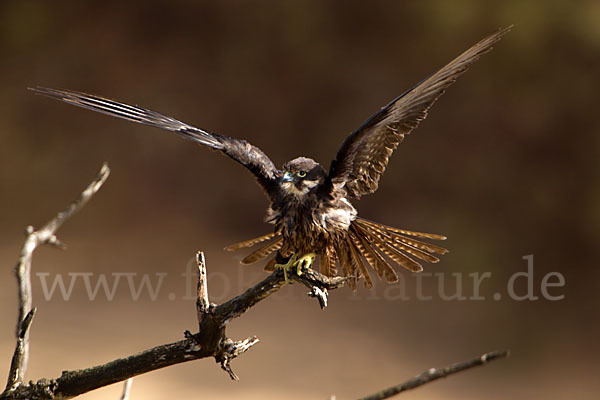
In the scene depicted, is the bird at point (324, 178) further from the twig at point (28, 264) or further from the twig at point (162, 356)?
the twig at point (28, 264)

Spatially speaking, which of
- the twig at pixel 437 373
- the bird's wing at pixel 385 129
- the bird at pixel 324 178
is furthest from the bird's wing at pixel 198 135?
the twig at pixel 437 373

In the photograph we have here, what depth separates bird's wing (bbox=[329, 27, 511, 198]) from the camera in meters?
1.74

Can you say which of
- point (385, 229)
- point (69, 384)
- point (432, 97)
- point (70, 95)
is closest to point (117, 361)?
point (69, 384)

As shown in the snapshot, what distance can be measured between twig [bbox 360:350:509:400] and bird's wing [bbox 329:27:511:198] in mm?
730

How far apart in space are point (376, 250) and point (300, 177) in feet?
1.45

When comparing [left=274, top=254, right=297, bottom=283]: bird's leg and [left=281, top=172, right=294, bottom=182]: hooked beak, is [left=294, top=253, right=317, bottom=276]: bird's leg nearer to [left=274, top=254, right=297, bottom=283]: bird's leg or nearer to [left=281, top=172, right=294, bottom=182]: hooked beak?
[left=274, top=254, right=297, bottom=283]: bird's leg

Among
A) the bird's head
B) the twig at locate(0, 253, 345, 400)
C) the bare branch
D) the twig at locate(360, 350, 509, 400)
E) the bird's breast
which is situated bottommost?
the twig at locate(360, 350, 509, 400)

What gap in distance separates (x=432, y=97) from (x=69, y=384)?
4.35 ft

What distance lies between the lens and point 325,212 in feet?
6.42

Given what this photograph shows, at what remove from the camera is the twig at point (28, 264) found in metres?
1.26

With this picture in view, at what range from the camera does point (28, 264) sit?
4.59ft

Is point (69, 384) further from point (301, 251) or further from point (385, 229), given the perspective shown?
point (385, 229)

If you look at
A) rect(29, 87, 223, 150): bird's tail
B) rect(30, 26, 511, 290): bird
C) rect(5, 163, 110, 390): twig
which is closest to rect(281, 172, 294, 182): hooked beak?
rect(30, 26, 511, 290): bird

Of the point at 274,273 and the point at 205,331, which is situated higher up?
the point at 274,273
